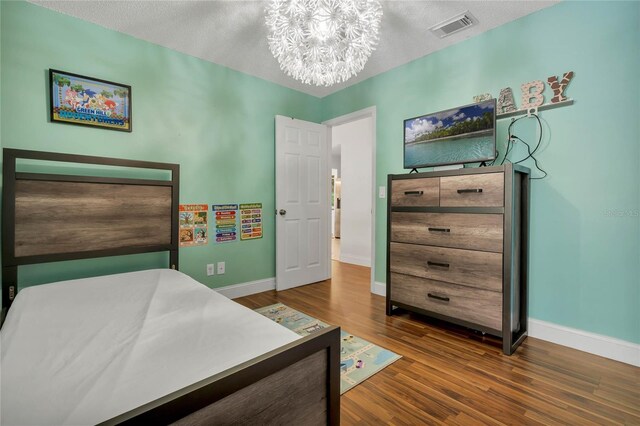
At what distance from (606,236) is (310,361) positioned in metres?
2.19

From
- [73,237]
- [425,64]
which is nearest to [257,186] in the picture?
[73,237]

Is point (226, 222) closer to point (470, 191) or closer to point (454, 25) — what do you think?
point (470, 191)

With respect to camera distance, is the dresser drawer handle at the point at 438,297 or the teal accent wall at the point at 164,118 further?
the dresser drawer handle at the point at 438,297

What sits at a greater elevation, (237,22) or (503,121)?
(237,22)

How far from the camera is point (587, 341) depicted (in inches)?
78.8

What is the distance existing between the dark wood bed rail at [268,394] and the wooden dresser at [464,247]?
1517 mm

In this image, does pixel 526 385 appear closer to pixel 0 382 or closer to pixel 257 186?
pixel 0 382

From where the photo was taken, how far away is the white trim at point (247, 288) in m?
3.06

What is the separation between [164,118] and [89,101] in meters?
0.54

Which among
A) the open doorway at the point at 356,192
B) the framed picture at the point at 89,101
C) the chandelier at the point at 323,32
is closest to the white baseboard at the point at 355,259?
the open doorway at the point at 356,192

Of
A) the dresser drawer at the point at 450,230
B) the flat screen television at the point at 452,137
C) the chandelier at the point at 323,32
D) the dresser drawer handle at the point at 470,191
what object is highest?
the chandelier at the point at 323,32

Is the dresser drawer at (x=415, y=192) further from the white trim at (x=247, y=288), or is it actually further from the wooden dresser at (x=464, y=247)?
the white trim at (x=247, y=288)

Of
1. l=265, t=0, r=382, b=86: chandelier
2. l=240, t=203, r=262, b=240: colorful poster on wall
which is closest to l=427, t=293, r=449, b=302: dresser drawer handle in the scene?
l=265, t=0, r=382, b=86: chandelier

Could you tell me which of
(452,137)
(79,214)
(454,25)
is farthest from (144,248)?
(454,25)
